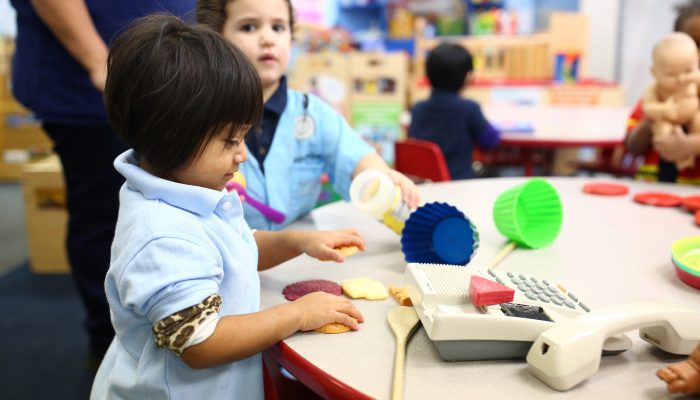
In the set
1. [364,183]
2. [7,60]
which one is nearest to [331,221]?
[364,183]

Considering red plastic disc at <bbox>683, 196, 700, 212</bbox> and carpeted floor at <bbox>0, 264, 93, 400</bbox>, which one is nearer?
red plastic disc at <bbox>683, 196, 700, 212</bbox>

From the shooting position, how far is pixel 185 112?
0.59 metres

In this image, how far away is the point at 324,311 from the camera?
62 centimetres

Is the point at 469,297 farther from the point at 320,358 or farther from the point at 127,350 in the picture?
the point at 127,350

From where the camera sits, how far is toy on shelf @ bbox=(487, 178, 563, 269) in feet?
2.80

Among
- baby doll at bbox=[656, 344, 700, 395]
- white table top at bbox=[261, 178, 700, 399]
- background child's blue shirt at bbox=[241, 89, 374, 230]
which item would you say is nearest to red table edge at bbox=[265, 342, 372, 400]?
white table top at bbox=[261, 178, 700, 399]

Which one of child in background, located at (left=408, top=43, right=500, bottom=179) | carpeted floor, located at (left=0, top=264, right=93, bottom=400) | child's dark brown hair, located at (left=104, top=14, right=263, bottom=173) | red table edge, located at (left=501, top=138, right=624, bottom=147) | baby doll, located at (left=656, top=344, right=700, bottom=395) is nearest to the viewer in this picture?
baby doll, located at (left=656, top=344, right=700, bottom=395)

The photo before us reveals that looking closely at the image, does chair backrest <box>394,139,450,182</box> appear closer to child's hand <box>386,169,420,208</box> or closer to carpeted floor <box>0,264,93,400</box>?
child's hand <box>386,169,420,208</box>

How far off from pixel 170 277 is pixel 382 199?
1.32 ft

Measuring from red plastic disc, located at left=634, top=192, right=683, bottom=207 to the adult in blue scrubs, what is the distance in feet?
3.25

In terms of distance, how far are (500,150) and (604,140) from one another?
3.99 ft

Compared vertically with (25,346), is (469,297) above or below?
above

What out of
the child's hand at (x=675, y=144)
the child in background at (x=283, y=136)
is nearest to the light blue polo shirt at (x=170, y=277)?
the child in background at (x=283, y=136)

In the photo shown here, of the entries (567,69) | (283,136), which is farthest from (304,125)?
(567,69)
